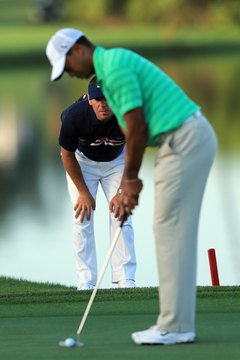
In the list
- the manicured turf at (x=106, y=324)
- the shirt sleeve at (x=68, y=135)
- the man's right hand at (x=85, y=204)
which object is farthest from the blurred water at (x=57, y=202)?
the manicured turf at (x=106, y=324)

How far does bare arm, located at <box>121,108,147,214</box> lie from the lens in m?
6.30

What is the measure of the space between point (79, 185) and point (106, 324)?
221cm

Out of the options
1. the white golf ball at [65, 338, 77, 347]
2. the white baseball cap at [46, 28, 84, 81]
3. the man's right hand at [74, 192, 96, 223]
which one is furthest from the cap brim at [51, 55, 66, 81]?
the man's right hand at [74, 192, 96, 223]

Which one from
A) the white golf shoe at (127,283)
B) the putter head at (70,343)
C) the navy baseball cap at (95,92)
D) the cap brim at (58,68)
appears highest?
the navy baseball cap at (95,92)

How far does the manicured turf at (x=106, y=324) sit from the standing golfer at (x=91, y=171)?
1.06 meters

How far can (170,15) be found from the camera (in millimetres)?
53938

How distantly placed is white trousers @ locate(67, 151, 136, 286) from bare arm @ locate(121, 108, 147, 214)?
2.98 m

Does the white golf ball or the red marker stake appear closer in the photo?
the white golf ball

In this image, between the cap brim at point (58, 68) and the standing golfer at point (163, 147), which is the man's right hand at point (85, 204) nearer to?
the standing golfer at point (163, 147)

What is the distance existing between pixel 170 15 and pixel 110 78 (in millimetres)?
48064

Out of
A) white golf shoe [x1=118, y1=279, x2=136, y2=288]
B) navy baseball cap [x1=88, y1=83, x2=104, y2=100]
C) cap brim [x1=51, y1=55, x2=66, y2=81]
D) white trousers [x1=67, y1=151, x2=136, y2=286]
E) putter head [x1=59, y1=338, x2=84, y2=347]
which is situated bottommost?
putter head [x1=59, y1=338, x2=84, y2=347]

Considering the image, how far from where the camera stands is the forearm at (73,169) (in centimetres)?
912

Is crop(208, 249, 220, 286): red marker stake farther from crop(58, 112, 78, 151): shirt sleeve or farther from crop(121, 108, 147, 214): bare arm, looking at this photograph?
crop(121, 108, 147, 214): bare arm

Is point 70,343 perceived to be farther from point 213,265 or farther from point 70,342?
point 213,265
